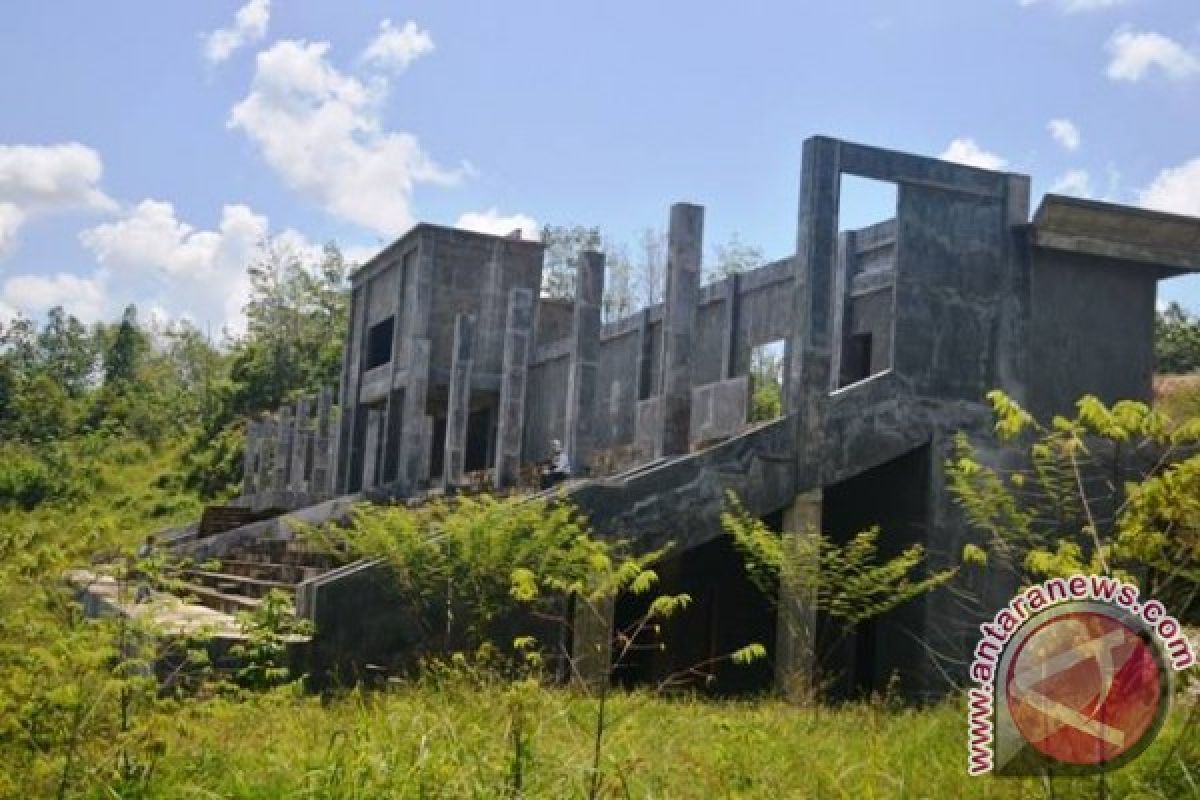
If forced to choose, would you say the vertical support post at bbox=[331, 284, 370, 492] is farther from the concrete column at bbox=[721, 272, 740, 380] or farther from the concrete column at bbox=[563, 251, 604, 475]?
the concrete column at bbox=[563, 251, 604, 475]

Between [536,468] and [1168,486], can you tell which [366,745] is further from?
[536,468]

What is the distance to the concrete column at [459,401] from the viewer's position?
21.8 metres

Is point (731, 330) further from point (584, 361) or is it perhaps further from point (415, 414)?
point (415, 414)

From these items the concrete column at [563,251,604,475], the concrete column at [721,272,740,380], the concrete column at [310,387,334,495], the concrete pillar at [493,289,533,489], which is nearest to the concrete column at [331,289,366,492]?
the concrete column at [310,387,334,495]

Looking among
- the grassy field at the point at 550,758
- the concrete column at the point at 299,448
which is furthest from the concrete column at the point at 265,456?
the grassy field at the point at 550,758

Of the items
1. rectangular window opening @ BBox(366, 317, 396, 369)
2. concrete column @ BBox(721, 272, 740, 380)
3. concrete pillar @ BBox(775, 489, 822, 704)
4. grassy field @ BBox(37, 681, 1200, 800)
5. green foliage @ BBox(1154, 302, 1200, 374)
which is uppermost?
green foliage @ BBox(1154, 302, 1200, 374)

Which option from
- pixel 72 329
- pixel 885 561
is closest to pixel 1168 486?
pixel 885 561

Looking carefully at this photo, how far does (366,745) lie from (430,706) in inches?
72.3

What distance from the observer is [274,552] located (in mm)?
17531

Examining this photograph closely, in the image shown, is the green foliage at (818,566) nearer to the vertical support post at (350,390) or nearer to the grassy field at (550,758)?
the grassy field at (550,758)

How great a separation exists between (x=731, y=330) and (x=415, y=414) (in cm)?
667

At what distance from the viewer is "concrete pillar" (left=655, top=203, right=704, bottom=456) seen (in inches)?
570

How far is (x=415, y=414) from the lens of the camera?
24.5 meters

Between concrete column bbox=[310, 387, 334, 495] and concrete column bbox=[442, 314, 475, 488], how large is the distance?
8.07m
